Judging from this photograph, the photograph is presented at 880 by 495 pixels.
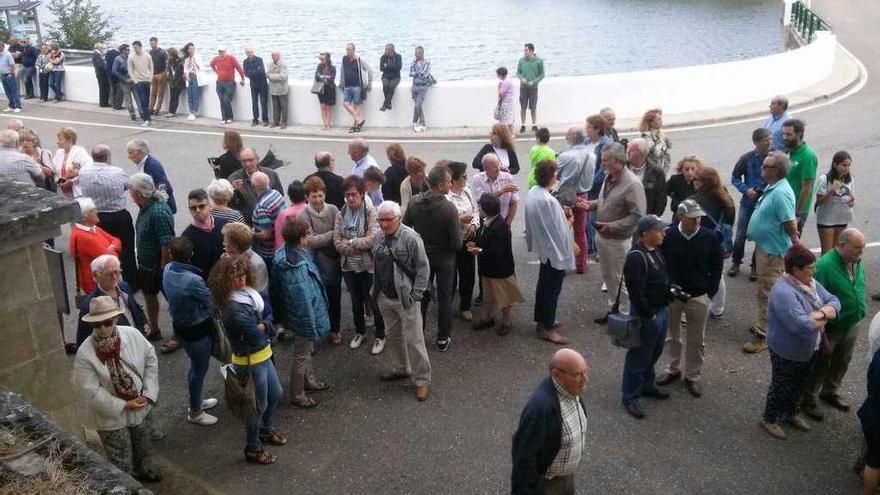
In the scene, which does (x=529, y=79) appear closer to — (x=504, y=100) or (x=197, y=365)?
(x=504, y=100)

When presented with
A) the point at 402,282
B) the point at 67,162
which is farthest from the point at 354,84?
the point at 402,282

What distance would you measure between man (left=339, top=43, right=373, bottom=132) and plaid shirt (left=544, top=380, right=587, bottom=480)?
12866 mm

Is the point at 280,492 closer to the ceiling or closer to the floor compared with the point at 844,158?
closer to the floor

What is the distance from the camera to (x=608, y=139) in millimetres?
9617

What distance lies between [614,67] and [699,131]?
882 inches

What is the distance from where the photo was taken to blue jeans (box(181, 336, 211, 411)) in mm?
6309

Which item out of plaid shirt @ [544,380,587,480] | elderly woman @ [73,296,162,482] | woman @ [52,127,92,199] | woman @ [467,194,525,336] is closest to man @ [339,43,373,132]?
woman @ [52,127,92,199]

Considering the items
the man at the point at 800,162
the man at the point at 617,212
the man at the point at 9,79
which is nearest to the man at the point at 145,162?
the man at the point at 617,212

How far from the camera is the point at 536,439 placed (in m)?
4.40

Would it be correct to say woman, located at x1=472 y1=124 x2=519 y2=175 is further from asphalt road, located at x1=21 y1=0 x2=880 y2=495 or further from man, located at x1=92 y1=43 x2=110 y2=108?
man, located at x1=92 y1=43 x2=110 y2=108

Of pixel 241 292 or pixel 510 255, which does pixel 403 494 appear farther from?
pixel 510 255

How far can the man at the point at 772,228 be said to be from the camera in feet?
24.2

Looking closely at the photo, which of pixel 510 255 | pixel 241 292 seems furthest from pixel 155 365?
pixel 510 255

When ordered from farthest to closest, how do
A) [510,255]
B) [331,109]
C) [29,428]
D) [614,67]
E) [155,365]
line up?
[614,67]
[331,109]
[510,255]
[155,365]
[29,428]
